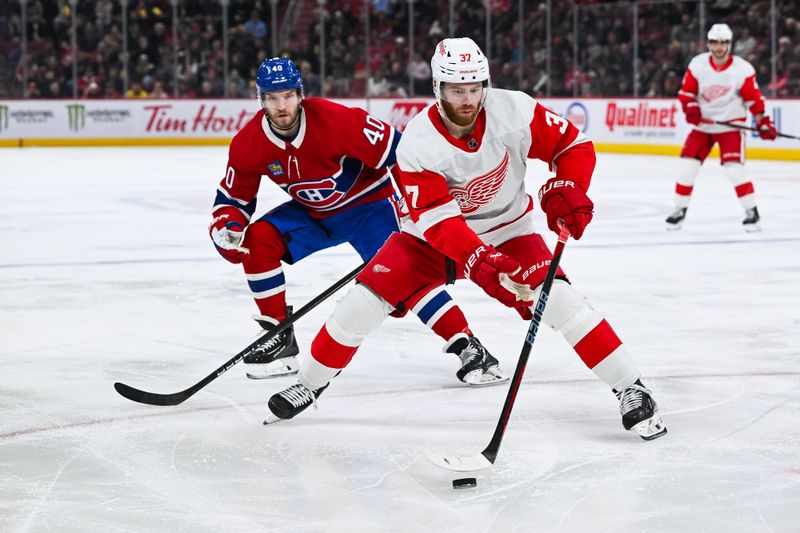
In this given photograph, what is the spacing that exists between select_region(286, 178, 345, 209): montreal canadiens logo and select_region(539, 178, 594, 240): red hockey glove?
90 cm

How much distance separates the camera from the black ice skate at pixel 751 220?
6805 millimetres

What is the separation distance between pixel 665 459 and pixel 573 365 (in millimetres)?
958

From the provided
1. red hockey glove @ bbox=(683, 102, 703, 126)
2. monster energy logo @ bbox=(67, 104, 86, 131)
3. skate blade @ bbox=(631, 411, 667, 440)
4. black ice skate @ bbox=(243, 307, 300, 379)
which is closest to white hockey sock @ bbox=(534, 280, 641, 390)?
skate blade @ bbox=(631, 411, 667, 440)

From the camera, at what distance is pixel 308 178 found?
3.53 meters

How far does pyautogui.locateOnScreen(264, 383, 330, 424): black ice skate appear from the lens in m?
2.96

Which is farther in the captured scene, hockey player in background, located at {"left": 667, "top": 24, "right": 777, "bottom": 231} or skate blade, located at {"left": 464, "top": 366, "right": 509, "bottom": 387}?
hockey player in background, located at {"left": 667, "top": 24, "right": 777, "bottom": 231}

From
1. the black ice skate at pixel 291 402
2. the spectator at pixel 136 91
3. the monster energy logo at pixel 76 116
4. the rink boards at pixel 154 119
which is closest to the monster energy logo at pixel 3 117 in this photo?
the rink boards at pixel 154 119

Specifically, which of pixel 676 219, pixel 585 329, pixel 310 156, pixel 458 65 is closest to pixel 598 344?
pixel 585 329

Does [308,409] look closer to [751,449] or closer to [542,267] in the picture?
[542,267]

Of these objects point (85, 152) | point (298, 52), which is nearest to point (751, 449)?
point (85, 152)

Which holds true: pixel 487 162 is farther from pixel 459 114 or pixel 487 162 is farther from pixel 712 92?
pixel 712 92

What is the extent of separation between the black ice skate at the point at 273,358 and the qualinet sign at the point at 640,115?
9640 mm

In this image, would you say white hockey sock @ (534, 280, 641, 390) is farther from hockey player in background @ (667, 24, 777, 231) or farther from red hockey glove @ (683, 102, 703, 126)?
red hockey glove @ (683, 102, 703, 126)

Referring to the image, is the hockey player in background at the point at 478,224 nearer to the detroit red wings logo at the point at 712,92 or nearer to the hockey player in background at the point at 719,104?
the hockey player in background at the point at 719,104
